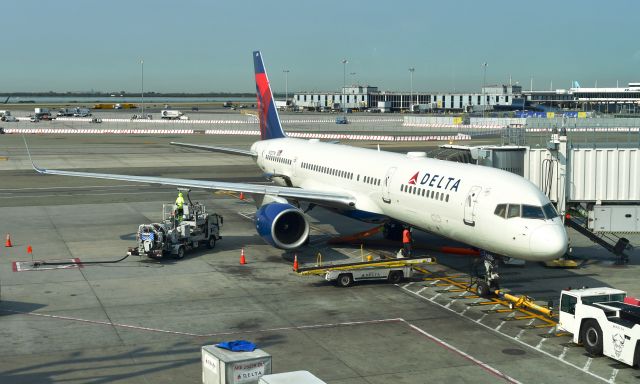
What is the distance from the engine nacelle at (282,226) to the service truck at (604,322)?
42.1 feet

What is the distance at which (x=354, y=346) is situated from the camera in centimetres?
2116

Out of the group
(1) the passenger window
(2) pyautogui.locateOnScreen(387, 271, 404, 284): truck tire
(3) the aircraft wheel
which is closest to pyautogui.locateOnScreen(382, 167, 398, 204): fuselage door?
(2) pyautogui.locateOnScreen(387, 271, 404, 284): truck tire

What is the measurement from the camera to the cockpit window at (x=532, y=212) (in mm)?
24453

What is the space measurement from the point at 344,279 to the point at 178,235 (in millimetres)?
9110

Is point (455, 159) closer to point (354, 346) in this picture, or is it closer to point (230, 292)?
point (230, 292)

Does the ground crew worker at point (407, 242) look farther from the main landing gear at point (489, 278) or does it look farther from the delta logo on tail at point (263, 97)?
the delta logo on tail at point (263, 97)

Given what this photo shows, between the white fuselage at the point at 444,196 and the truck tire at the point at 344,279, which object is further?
the truck tire at the point at 344,279

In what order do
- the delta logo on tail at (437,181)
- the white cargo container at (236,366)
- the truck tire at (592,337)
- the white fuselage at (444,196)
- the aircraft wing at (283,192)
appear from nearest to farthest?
the white cargo container at (236,366), the truck tire at (592,337), the white fuselage at (444,196), the delta logo on tail at (437,181), the aircraft wing at (283,192)

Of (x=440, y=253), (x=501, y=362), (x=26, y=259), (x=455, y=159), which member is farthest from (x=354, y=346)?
(x=455, y=159)

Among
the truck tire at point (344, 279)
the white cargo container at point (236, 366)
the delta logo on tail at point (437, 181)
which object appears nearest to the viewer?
the white cargo container at point (236, 366)

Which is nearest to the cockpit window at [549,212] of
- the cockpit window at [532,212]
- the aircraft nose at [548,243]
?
the cockpit window at [532,212]

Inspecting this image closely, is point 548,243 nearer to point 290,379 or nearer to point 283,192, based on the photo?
point 290,379

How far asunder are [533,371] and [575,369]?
1.15m

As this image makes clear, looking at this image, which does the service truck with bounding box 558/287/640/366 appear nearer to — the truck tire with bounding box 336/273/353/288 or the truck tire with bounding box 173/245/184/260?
the truck tire with bounding box 336/273/353/288
